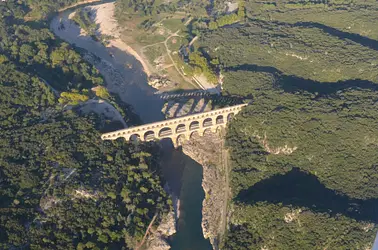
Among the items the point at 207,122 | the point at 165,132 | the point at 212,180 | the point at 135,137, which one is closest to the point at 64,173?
the point at 135,137

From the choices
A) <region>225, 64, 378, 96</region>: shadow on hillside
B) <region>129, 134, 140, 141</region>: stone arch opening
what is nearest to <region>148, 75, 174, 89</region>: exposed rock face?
<region>129, 134, 140, 141</region>: stone arch opening

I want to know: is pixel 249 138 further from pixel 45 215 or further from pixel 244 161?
pixel 45 215

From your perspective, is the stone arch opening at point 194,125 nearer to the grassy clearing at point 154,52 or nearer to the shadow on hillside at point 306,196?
the shadow on hillside at point 306,196

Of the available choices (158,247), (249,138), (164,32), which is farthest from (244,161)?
(164,32)

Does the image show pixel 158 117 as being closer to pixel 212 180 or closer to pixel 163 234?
pixel 212 180

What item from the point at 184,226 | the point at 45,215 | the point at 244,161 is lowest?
the point at 184,226
